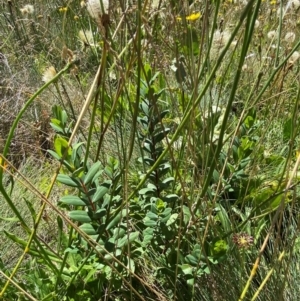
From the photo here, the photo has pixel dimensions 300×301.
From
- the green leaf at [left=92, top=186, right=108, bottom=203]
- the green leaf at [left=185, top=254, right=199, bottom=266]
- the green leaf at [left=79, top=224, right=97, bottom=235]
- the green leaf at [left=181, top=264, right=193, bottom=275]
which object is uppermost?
the green leaf at [left=92, top=186, right=108, bottom=203]

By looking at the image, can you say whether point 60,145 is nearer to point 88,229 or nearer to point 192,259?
point 88,229

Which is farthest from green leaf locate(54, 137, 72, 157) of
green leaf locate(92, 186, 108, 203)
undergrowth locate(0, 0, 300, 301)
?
green leaf locate(92, 186, 108, 203)

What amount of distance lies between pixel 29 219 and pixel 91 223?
660mm

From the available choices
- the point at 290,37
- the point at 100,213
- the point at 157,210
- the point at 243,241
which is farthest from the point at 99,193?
the point at 290,37

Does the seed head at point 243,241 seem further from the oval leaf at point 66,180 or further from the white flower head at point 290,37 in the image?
the white flower head at point 290,37

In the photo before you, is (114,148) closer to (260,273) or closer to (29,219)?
(29,219)

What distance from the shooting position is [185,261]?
1118 millimetres

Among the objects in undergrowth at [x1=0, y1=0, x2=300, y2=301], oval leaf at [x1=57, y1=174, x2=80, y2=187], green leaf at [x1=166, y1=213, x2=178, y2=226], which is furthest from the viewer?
green leaf at [x1=166, y1=213, x2=178, y2=226]

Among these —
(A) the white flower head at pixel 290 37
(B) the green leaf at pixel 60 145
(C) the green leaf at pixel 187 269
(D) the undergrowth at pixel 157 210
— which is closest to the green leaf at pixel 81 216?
(D) the undergrowth at pixel 157 210

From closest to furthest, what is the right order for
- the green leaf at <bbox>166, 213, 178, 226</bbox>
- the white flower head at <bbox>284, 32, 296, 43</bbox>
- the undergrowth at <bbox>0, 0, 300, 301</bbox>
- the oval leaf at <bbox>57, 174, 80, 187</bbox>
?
the undergrowth at <bbox>0, 0, 300, 301</bbox>, the oval leaf at <bbox>57, 174, 80, 187</bbox>, the green leaf at <bbox>166, 213, 178, 226</bbox>, the white flower head at <bbox>284, 32, 296, 43</bbox>

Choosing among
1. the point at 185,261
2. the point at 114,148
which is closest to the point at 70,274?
the point at 185,261

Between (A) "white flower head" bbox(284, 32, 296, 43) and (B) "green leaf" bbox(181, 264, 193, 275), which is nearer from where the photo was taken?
(B) "green leaf" bbox(181, 264, 193, 275)

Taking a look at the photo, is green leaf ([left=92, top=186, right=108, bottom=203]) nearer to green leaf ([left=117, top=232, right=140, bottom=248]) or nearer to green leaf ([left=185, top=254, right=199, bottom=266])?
green leaf ([left=117, top=232, right=140, bottom=248])

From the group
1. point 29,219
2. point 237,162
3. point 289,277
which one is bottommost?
point 29,219
